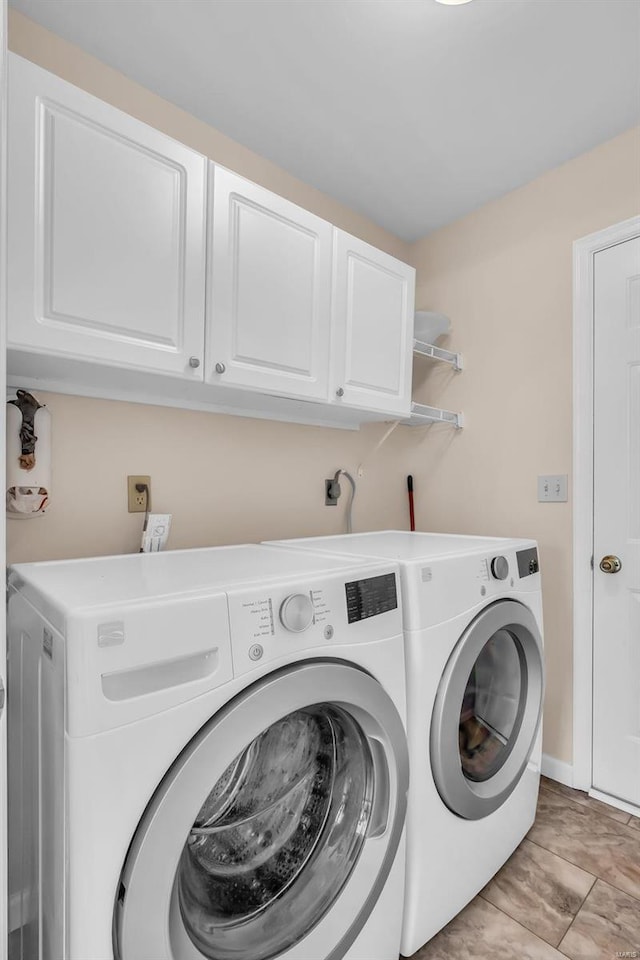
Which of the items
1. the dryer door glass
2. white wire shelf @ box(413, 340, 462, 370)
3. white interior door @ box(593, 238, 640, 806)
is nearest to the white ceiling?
white interior door @ box(593, 238, 640, 806)

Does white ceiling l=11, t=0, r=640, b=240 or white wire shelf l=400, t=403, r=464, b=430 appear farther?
white wire shelf l=400, t=403, r=464, b=430

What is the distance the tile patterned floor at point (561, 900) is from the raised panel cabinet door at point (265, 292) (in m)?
1.61

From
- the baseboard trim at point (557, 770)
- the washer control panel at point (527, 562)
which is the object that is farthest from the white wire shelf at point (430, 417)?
the baseboard trim at point (557, 770)

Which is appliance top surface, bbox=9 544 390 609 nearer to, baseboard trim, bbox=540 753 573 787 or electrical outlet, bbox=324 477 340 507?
electrical outlet, bbox=324 477 340 507

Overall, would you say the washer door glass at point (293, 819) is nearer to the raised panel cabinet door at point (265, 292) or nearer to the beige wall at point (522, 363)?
the raised panel cabinet door at point (265, 292)

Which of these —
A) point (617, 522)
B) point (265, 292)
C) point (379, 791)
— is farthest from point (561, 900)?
point (265, 292)

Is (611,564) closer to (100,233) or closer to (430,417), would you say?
(430,417)

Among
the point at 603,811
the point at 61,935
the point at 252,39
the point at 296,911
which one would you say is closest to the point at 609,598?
the point at 603,811

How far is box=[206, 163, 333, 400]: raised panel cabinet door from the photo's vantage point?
4.80ft

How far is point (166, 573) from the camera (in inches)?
44.1

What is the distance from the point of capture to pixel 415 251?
272 cm

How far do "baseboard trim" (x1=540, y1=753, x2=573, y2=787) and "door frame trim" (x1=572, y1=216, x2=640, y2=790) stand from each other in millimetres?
24

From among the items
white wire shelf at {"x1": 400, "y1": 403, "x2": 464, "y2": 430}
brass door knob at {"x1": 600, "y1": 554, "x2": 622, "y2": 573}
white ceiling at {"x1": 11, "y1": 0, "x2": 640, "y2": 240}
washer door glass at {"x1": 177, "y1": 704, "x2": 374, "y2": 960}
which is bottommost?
washer door glass at {"x1": 177, "y1": 704, "x2": 374, "y2": 960}

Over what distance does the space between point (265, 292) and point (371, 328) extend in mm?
506
